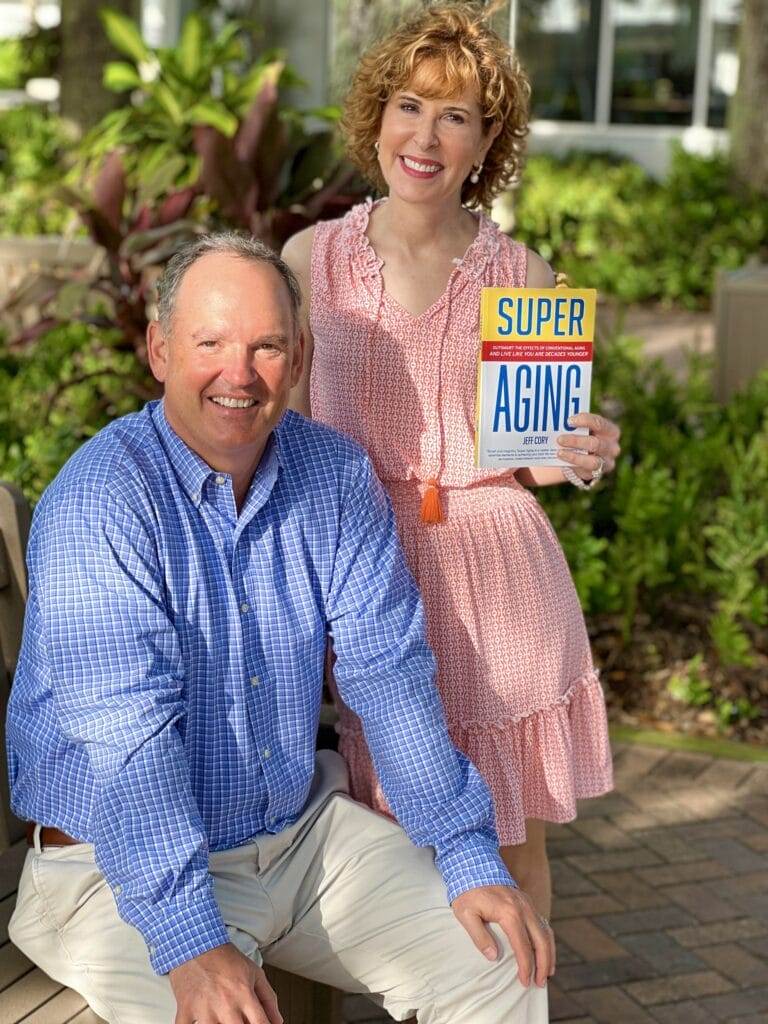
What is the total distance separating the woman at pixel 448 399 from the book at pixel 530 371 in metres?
0.06

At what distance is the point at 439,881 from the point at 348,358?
0.94 m

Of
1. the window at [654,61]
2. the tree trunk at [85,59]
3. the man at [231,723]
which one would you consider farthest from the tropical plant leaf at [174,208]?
the window at [654,61]

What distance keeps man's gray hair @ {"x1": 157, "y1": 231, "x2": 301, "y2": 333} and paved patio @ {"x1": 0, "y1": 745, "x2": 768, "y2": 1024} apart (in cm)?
106

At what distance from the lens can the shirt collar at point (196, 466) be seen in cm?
234

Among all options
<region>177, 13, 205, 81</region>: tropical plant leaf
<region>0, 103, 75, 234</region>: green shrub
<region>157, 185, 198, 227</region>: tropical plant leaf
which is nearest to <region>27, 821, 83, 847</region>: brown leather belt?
<region>157, 185, 198, 227</region>: tropical plant leaf

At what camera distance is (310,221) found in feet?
18.1

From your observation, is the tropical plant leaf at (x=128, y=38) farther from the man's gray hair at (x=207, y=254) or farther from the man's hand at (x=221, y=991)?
the man's hand at (x=221, y=991)

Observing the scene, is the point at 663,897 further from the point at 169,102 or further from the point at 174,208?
the point at 169,102

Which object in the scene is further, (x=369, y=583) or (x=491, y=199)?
Answer: (x=491, y=199)

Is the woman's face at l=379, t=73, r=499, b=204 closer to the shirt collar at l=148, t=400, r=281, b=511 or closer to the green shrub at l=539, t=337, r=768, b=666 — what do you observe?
the shirt collar at l=148, t=400, r=281, b=511

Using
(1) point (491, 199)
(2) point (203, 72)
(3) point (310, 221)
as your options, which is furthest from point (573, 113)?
(1) point (491, 199)

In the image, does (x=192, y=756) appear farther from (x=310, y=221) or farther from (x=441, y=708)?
(x=310, y=221)

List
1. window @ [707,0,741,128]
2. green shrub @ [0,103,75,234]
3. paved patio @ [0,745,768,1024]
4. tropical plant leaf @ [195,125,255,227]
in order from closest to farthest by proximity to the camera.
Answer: paved patio @ [0,745,768,1024] → tropical plant leaf @ [195,125,255,227] → green shrub @ [0,103,75,234] → window @ [707,0,741,128]

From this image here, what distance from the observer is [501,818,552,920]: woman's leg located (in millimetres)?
2895
